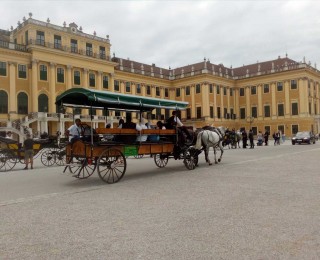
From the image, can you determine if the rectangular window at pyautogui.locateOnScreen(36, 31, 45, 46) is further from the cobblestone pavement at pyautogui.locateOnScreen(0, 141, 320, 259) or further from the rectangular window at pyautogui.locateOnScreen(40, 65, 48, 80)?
the cobblestone pavement at pyautogui.locateOnScreen(0, 141, 320, 259)

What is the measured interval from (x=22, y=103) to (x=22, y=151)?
31.5 m

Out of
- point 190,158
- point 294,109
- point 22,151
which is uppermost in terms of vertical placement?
point 294,109

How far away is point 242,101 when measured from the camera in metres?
71.4

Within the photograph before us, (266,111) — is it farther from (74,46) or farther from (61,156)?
(61,156)

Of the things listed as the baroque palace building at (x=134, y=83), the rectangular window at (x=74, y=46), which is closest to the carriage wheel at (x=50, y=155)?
the baroque palace building at (x=134, y=83)

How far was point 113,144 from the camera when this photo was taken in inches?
391

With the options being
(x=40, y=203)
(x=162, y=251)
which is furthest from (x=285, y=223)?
(x=40, y=203)

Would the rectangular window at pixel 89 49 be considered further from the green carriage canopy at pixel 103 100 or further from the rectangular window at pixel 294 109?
the green carriage canopy at pixel 103 100

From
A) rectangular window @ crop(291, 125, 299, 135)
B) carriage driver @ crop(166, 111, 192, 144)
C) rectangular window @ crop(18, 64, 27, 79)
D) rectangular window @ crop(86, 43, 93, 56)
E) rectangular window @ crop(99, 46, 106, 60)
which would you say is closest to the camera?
carriage driver @ crop(166, 111, 192, 144)

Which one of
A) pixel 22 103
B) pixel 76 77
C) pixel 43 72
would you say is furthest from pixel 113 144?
pixel 76 77

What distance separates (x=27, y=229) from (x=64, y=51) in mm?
44707

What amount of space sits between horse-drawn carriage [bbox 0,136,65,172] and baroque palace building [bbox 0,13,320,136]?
19.6 metres

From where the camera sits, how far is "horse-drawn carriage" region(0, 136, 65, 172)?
1450 cm

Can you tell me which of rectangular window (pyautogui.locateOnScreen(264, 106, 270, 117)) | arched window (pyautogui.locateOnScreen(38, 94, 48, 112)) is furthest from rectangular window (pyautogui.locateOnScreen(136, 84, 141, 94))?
rectangular window (pyautogui.locateOnScreen(264, 106, 270, 117))
